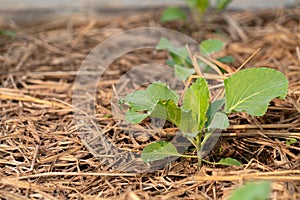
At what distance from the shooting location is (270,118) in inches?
62.8

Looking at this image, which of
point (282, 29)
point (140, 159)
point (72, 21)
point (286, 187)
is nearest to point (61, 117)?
point (140, 159)

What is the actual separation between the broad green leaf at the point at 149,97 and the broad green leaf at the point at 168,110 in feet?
0.10

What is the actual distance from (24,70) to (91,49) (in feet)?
1.15

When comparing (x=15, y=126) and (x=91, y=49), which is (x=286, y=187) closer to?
(x=15, y=126)

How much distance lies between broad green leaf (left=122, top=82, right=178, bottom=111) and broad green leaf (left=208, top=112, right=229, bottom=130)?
0.15m

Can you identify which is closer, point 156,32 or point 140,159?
point 140,159

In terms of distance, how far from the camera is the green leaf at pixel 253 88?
1.36 meters

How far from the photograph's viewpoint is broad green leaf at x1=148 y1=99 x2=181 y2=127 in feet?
4.41

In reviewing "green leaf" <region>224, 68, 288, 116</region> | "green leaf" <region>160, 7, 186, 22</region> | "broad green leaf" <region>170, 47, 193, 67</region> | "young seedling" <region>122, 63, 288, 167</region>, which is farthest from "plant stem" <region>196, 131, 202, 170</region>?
"green leaf" <region>160, 7, 186, 22</region>

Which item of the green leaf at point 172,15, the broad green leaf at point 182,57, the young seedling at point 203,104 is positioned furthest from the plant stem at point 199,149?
the green leaf at point 172,15

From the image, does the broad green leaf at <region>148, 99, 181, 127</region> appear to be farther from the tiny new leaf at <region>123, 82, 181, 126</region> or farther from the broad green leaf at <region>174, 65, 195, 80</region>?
the broad green leaf at <region>174, 65, 195, 80</region>

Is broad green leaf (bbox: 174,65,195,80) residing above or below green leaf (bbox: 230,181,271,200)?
above

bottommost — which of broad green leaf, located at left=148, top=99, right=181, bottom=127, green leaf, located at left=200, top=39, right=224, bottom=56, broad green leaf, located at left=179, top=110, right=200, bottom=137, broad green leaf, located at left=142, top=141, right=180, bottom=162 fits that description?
broad green leaf, located at left=142, top=141, right=180, bottom=162

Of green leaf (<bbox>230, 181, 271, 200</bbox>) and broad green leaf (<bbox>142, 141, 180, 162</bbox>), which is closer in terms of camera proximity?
green leaf (<bbox>230, 181, 271, 200</bbox>)
